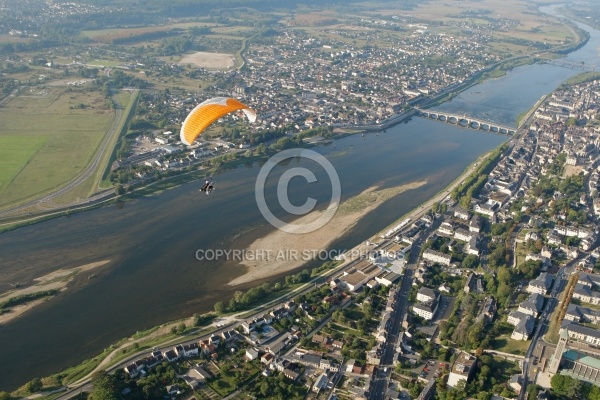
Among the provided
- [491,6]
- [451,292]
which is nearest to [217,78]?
[451,292]

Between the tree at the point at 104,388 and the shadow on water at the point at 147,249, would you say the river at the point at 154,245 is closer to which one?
the shadow on water at the point at 147,249

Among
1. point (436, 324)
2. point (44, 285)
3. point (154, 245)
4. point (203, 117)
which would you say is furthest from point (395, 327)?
point (44, 285)

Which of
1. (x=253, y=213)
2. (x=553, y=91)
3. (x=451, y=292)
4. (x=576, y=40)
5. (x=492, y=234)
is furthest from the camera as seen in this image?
(x=576, y=40)

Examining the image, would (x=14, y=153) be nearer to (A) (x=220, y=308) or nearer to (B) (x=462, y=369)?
(A) (x=220, y=308)

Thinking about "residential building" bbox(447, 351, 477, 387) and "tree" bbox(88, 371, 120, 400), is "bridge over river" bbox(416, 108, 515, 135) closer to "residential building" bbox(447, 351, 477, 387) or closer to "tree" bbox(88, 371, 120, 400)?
"residential building" bbox(447, 351, 477, 387)

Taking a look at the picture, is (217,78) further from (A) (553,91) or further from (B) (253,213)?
(A) (553,91)

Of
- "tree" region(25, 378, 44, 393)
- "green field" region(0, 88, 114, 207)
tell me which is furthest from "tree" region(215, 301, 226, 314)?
"green field" region(0, 88, 114, 207)

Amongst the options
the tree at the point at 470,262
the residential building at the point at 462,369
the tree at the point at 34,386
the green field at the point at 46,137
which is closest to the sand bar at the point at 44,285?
the tree at the point at 34,386
